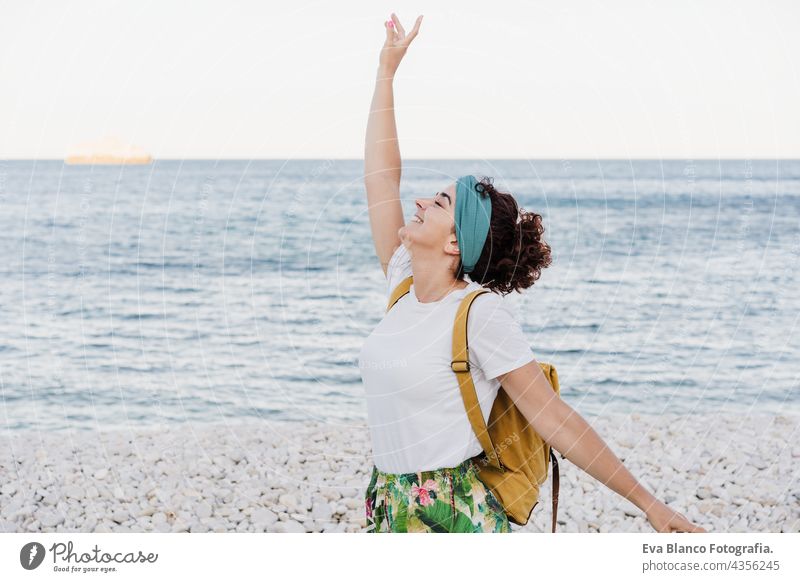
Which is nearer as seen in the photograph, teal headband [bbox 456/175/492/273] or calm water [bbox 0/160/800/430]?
teal headband [bbox 456/175/492/273]

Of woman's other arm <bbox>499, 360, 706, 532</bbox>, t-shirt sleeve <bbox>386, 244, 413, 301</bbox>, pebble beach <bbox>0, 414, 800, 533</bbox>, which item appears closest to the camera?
woman's other arm <bbox>499, 360, 706, 532</bbox>

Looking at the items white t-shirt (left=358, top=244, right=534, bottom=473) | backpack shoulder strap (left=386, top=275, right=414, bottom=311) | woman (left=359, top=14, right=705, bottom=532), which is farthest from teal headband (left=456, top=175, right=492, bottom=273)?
backpack shoulder strap (left=386, top=275, right=414, bottom=311)

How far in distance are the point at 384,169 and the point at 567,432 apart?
112 centimetres

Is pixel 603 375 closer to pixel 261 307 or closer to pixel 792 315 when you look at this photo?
pixel 792 315

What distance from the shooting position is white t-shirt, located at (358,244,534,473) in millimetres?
2730

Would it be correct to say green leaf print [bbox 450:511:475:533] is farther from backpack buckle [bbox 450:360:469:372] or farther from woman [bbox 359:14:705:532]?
backpack buckle [bbox 450:360:469:372]

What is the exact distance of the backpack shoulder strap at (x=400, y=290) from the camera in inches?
122

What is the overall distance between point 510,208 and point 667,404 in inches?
340

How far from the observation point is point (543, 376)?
275 cm

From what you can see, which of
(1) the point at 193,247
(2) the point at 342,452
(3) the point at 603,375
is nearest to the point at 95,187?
(1) the point at 193,247

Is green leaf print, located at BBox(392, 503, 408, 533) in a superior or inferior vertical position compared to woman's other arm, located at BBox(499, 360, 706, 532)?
inferior

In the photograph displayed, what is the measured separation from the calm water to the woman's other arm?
1.04 m

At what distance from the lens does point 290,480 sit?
22.6ft
